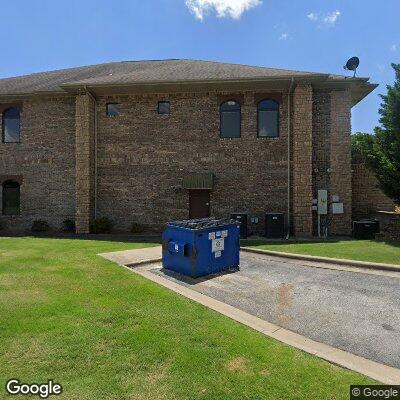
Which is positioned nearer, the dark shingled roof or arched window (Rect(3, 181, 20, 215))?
the dark shingled roof

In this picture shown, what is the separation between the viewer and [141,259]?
31.8 ft

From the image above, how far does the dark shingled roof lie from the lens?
15.6m

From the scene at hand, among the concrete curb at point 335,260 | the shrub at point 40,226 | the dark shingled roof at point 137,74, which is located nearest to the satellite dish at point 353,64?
the dark shingled roof at point 137,74

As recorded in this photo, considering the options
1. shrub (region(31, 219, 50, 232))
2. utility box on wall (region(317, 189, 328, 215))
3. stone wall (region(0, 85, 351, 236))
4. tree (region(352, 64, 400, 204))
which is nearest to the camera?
tree (region(352, 64, 400, 204))

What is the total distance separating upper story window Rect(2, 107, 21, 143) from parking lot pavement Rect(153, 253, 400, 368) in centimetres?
1411

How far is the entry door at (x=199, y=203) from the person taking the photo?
16312mm

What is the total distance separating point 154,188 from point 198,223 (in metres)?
8.04

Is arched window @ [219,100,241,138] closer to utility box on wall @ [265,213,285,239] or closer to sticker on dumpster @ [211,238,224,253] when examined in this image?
utility box on wall @ [265,213,285,239]

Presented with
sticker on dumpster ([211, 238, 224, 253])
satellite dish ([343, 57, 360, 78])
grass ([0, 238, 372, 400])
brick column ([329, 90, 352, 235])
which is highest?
satellite dish ([343, 57, 360, 78])

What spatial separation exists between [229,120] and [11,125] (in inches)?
485

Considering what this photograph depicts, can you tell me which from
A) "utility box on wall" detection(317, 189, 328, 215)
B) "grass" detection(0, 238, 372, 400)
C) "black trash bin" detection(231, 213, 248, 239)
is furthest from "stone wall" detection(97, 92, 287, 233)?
"grass" detection(0, 238, 372, 400)

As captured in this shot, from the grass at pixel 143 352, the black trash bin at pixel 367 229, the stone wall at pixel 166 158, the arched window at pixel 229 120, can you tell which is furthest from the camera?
the arched window at pixel 229 120

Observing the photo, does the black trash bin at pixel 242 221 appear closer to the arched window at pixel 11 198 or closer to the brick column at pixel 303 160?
the brick column at pixel 303 160

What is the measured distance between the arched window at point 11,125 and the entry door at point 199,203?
1051 centimetres
